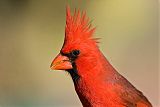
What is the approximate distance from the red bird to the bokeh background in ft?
1.67

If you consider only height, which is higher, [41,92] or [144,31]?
[144,31]

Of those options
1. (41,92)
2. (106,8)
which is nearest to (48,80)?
(41,92)

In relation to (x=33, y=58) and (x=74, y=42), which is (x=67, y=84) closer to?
(x=33, y=58)

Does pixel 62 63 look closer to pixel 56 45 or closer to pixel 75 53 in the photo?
pixel 75 53

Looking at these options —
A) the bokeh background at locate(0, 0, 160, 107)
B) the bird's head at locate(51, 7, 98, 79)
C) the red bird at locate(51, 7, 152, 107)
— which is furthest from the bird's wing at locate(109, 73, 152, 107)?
the bokeh background at locate(0, 0, 160, 107)

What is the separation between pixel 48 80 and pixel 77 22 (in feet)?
2.25

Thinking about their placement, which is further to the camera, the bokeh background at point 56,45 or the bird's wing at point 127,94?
the bokeh background at point 56,45

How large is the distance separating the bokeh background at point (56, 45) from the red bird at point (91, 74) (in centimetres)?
51

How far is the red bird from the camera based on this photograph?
1847 millimetres

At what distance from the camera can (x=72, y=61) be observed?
6.27 ft

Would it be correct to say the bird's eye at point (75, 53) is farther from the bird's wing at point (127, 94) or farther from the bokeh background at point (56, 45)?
the bokeh background at point (56, 45)

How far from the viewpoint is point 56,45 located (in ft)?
8.29

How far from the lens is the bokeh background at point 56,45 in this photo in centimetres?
246

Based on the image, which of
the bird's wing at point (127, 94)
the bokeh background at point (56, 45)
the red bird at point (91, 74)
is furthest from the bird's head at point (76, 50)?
the bokeh background at point (56, 45)
